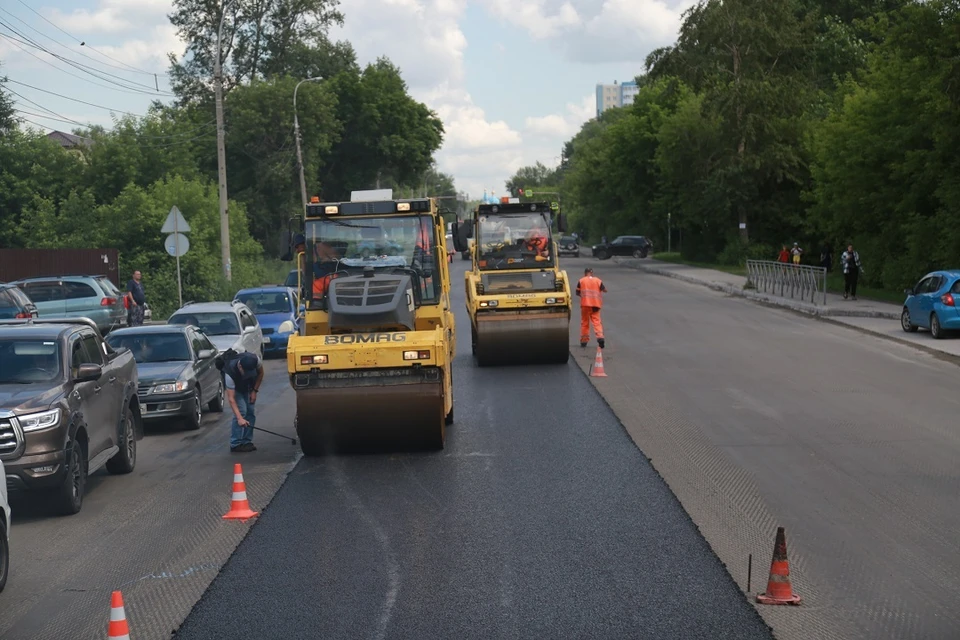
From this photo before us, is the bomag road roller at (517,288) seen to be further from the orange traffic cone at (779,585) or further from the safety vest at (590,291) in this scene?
the orange traffic cone at (779,585)

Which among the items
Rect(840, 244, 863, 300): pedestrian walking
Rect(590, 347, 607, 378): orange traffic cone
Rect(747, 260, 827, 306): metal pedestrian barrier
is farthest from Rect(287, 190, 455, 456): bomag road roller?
Rect(840, 244, 863, 300): pedestrian walking

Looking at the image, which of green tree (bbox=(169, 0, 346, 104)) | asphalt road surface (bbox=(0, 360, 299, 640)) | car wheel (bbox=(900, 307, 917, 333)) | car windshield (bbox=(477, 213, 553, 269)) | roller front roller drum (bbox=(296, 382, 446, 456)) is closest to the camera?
asphalt road surface (bbox=(0, 360, 299, 640))

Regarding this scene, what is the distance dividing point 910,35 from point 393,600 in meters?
29.0

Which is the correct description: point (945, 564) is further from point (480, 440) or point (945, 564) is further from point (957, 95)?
point (957, 95)

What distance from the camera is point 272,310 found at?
27047 mm

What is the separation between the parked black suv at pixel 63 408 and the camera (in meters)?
10.3

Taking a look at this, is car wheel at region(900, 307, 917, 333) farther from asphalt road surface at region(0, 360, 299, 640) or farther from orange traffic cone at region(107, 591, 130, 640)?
orange traffic cone at region(107, 591, 130, 640)

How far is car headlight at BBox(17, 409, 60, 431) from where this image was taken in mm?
10391

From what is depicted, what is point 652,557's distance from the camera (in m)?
8.54

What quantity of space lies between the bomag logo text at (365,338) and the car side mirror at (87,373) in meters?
2.48

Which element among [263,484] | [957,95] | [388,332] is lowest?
[263,484]

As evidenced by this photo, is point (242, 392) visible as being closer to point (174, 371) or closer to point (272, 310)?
point (174, 371)

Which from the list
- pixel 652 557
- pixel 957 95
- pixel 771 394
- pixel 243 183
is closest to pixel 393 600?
pixel 652 557

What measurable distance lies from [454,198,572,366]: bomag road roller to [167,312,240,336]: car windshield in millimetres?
4498
